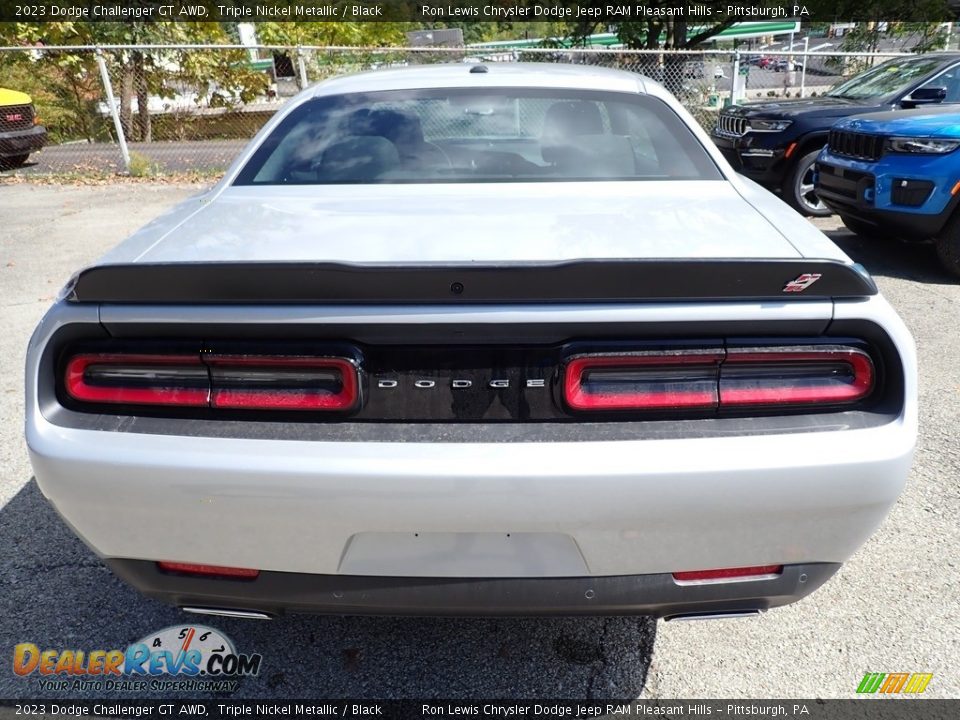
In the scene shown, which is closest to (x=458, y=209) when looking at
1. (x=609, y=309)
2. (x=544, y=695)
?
(x=609, y=309)

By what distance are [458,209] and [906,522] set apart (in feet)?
7.09

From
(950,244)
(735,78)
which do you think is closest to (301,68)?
(735,78)

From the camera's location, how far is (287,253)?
170 centimetres

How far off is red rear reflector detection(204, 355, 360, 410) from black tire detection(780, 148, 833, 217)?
7.10 meters

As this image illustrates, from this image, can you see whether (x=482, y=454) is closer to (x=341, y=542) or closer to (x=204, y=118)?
(x=341, y=542)

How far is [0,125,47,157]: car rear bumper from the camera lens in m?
11.0

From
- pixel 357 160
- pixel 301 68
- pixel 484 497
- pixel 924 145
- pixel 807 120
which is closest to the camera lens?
pixel 484 497

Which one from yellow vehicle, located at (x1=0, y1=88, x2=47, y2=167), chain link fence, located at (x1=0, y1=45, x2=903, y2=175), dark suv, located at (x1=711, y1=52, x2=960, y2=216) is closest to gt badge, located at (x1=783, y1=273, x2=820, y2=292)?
dark suv, located at (x1=711, y1=52, x2=960, y2=216)

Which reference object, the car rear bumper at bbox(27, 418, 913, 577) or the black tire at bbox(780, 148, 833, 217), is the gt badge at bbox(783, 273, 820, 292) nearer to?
the car rear bumper at bbox(27, 418, 913, 577)

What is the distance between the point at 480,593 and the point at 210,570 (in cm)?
68

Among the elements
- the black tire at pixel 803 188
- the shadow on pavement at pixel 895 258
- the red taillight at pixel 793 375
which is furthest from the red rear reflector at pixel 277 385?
the black tire at pixel 803 188

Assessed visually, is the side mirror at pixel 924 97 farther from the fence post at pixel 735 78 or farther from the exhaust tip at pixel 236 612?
the exhaust tip at pixel 236 612

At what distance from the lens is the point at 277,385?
162 centimetres

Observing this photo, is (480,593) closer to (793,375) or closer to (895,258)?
(793,375)
